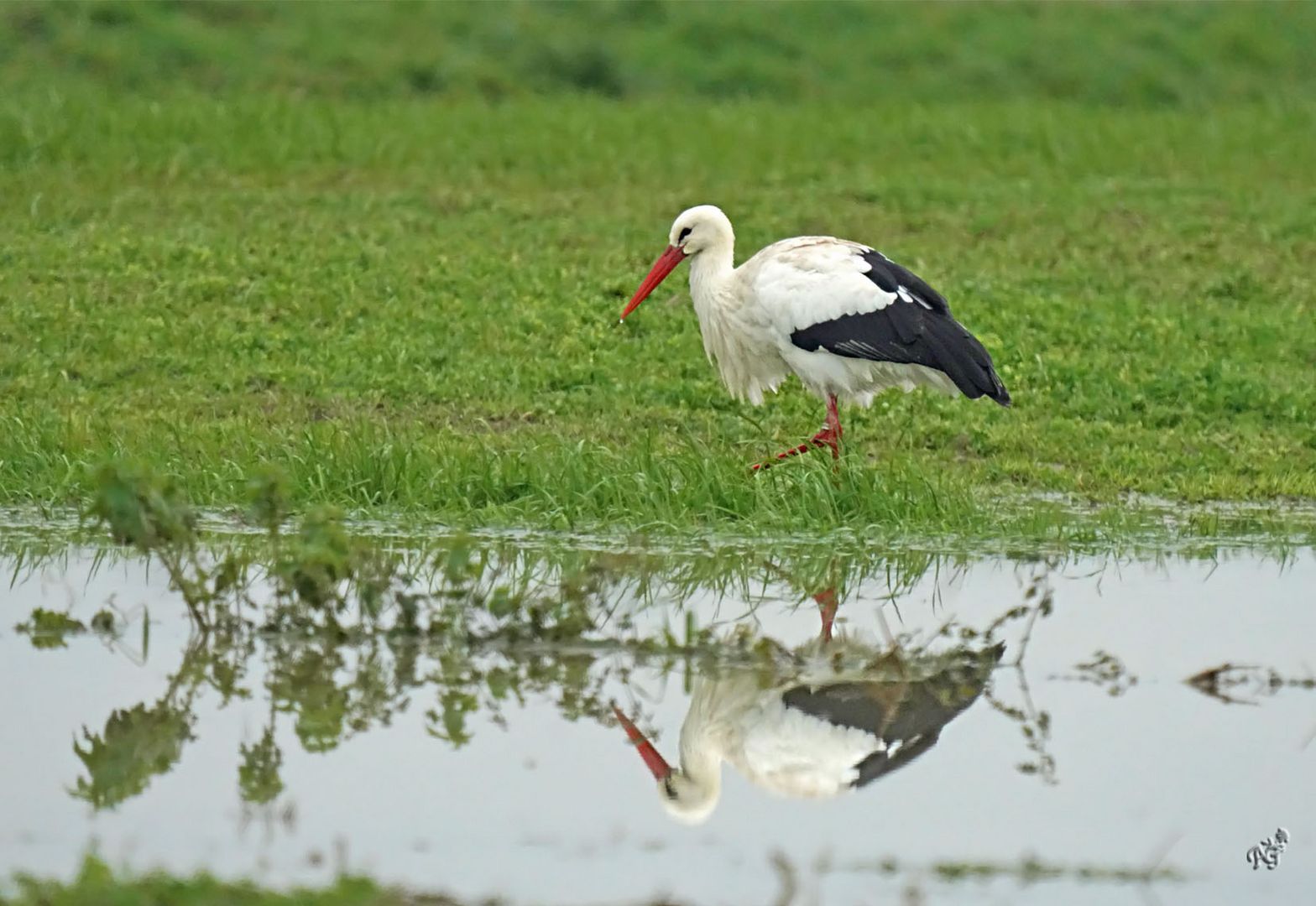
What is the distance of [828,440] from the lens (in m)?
7.72

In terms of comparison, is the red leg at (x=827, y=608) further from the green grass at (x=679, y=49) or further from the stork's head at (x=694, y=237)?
the green grass at (x=679, y=49)

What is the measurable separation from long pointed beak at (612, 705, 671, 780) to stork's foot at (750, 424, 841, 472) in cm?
233

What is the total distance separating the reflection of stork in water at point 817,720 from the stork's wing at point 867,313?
2.22 metres

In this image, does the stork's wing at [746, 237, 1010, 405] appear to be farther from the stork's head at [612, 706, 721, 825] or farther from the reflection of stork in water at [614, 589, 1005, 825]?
the stork's head at [612, 706, 721, 825]

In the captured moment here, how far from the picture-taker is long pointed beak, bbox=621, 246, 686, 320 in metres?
8.68

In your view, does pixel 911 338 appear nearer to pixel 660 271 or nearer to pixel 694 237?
pixel 694 237

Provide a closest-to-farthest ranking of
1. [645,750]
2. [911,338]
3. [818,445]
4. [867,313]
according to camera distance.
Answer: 1. [645,750]
2. [818,445]
3. [911,338]
4. [867,313]

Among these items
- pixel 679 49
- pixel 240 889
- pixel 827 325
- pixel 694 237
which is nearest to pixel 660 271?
pixel 694 237

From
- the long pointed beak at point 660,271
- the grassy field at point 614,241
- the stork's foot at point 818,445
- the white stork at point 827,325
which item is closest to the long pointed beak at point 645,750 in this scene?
the grassy field at point 614,241

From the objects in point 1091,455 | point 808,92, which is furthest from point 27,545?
point 808,92

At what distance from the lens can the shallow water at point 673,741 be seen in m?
4.14

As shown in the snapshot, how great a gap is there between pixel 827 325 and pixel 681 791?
144 inches

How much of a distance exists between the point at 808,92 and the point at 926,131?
80.0 inches

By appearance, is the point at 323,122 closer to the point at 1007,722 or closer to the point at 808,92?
the point at 808,92
